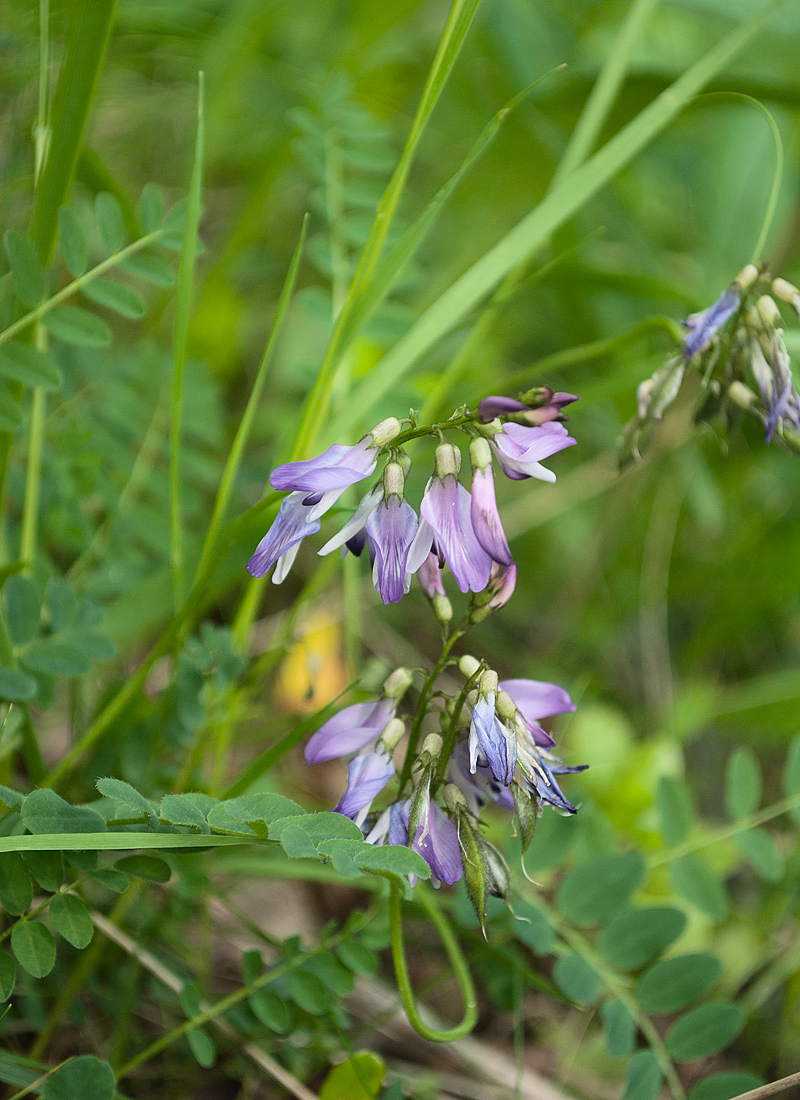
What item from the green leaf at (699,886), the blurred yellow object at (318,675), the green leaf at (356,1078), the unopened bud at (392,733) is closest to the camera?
the unopened bud at (392,733)

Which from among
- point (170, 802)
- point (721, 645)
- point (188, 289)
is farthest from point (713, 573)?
point (170, 802)

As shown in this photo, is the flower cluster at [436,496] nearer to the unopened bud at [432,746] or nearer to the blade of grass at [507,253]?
the unopened bud at [432,746]

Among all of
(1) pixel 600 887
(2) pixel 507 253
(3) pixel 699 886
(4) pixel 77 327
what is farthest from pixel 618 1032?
(4) pixel 77 327

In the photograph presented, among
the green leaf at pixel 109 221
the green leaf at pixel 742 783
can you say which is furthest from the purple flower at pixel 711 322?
the green leaf at pixel 109 221

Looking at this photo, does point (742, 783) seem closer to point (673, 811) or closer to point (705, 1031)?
point (673, 811)

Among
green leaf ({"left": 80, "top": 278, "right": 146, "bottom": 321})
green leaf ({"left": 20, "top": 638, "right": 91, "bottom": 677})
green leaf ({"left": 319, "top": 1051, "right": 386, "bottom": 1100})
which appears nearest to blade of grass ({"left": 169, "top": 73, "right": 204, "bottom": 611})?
green leaf ({"left": 80, "top": 278, "right": 146, "bottom": 321})

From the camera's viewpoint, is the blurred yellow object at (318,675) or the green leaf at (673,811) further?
the blurred yellow object at (318,675)

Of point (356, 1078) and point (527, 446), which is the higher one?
point (527, 446)
